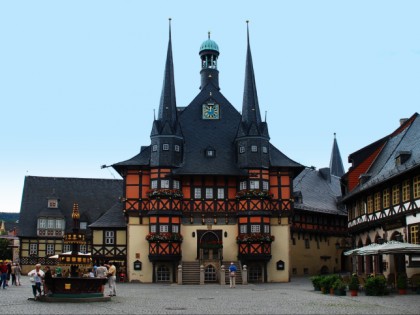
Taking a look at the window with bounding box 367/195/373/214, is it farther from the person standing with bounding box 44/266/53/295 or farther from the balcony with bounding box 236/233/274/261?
the person standing with bounding box 44/266/53/295

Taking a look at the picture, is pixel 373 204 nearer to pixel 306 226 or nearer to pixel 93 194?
pixel 306 226

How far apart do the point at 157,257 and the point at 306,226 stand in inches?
813

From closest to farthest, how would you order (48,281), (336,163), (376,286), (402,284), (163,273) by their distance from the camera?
(48,281) → (376,286) → (402,284) → (163,273) → (336,163)

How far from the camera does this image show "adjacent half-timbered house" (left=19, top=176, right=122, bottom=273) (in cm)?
7612

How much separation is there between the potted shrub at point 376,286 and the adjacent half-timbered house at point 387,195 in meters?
6.33

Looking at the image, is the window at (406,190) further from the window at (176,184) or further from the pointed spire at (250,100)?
the window at (176,184)

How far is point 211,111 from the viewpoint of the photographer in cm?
5972

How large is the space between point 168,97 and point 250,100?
22.3 ft

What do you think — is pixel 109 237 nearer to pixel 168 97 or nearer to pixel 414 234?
pixel 168 97

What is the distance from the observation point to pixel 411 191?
127ft

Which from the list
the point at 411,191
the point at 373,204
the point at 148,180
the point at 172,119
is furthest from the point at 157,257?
the point at 411,191

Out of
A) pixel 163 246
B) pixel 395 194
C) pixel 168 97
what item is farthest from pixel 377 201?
pixel 168 97

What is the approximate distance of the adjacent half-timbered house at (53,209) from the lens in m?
76.1

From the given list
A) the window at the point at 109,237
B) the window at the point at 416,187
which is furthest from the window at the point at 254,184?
the window at the point at 416,187
